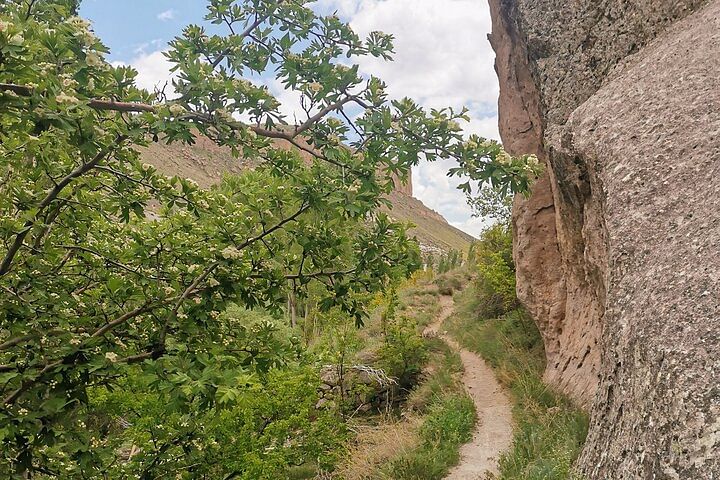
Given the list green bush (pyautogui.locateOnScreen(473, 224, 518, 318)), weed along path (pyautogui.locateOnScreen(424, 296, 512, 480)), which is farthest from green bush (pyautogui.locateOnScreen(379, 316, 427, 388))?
green bush (pyautogui.locateOnScreen(473, 224, 518, 318))

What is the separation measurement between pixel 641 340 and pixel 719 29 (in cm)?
335

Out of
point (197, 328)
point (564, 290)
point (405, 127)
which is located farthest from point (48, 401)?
point (564, 290)

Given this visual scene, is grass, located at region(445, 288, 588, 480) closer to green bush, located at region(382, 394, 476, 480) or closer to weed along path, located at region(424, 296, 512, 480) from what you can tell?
weed along path, located at region(424, 296, 512, 480)

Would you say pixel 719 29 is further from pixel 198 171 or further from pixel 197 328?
pixel 198 171

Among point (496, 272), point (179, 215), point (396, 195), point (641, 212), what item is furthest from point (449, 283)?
point (396, 195)

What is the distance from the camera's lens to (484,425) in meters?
8.32

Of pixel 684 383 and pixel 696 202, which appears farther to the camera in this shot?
pixel 696 202

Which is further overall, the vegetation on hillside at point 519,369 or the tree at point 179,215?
the vegetation on hillside at point 519,369

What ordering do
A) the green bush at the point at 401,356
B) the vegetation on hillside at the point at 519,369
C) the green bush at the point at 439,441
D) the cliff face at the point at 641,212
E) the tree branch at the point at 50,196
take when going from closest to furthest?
1. the cliff face at the point at 641,212
2. the tree branch at the point at 50,196
3. the vegetation on hillside at the point at 519,369
4. the green bush at the point at 439,441
5. the green bush at the point at 401,356

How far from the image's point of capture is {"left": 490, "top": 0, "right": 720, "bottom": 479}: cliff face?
245 centimetres

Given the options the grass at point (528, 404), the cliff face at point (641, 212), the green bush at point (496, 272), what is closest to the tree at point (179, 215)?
the cliff face at point (641, 212)

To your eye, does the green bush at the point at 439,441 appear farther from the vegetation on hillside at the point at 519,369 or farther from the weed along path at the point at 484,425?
the vegetation on hillside at the point at 519,369

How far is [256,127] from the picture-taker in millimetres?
2895

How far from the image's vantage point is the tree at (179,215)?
246cm
